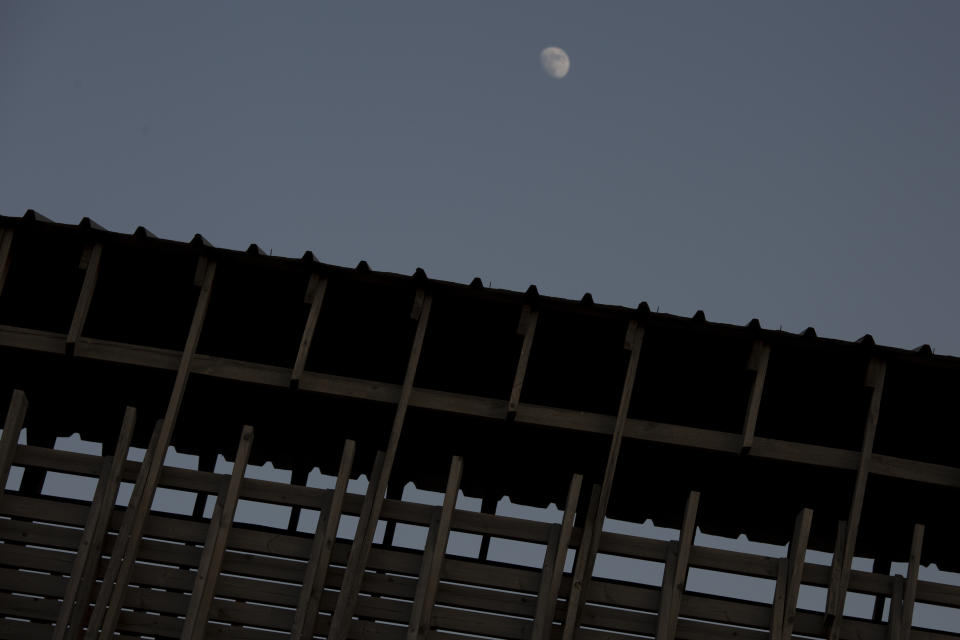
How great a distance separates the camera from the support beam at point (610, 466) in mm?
10766

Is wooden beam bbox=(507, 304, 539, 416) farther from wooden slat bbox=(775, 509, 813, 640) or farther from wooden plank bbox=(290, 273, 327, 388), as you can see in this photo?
wooden slat bbox=(775, 509, 813, 640)

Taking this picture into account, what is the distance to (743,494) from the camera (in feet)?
43.3

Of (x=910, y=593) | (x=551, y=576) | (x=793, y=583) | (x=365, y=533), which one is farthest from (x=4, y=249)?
(x=910, y=593)

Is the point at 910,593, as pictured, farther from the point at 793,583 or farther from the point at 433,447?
the point at 433,447

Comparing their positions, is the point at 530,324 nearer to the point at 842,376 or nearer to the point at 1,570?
the point at 842,376

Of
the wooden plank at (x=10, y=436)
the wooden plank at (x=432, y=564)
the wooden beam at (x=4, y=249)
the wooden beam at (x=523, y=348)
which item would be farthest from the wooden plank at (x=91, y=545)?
the wooden beam at (x=523, y=348)

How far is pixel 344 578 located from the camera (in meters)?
10.8

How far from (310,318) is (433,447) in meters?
2.86

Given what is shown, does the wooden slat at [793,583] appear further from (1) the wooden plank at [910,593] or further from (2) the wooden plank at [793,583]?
(1) the wooden plank at [910,593]

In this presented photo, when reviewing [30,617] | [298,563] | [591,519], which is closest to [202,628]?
[298,563]

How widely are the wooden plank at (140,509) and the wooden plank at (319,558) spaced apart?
168cm

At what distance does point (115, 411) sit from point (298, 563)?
4.55 m

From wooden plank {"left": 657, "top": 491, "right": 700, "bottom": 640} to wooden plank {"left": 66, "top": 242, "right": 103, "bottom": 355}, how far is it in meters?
6.34

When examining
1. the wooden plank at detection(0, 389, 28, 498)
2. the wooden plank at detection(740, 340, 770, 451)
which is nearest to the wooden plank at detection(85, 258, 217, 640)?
the wooden plank at detection(0, 389, 28, 498)
